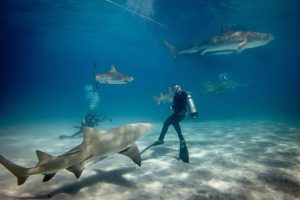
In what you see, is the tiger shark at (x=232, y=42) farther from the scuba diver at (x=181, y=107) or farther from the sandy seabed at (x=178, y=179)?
the sandy seabed at (x=178, y=179)

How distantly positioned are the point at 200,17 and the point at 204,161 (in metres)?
27.1

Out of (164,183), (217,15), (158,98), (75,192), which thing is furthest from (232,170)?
(217,15)

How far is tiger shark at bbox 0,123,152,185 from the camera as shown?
4902 mm

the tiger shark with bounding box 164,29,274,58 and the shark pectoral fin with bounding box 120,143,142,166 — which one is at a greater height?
the tiger shark with bounding box 164,29,274,58

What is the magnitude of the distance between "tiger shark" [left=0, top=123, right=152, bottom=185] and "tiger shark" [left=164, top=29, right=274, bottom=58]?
6195 mm

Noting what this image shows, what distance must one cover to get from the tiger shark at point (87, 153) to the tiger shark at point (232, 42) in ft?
20.3

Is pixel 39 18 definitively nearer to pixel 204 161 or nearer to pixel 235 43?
pixel 235 43

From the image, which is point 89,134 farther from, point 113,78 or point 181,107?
point 113,78

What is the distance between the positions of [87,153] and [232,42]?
27.0ft

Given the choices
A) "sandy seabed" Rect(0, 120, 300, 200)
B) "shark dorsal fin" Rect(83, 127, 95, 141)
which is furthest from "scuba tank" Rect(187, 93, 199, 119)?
"shark dorsal fin" Rect(83, 127, 95, 141)

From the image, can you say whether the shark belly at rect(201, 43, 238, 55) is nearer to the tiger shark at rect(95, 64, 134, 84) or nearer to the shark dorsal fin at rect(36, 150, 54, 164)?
the tiger shark at rect(95, 64, 134, 84)

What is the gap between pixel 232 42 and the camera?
10.9 metres

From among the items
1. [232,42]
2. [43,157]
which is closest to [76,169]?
[43,157]

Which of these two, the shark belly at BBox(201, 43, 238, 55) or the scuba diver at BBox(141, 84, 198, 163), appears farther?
the shark belly at BBox(201, 43, 238, 55)
